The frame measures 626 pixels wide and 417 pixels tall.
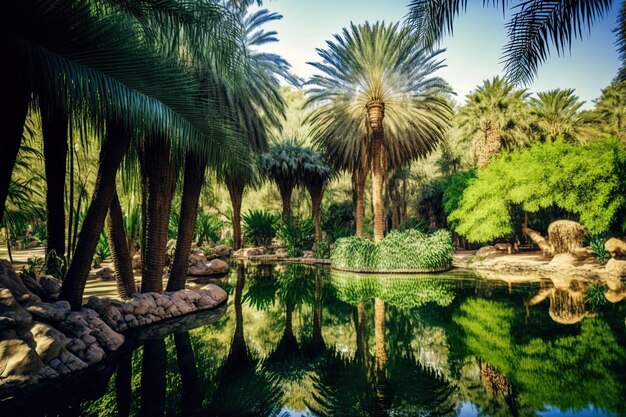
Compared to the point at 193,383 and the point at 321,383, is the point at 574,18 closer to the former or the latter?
the point at 321,383

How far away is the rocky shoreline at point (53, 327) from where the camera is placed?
4465 mm

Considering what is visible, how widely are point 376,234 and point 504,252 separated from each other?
31.2ft

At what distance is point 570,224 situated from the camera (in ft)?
54.8

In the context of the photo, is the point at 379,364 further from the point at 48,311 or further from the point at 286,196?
the point at 286,196

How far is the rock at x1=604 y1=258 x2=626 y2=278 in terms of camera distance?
12.7m

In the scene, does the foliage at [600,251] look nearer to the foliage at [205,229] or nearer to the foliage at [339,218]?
the foliage at [339,218]

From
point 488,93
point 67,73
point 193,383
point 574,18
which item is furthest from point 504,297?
point 488,93

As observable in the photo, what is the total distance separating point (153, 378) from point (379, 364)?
3063 mm

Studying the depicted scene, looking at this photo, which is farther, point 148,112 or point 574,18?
point 574,18

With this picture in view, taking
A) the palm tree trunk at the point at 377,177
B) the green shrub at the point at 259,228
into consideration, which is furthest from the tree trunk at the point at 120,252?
the green shrub at the point at 259,228

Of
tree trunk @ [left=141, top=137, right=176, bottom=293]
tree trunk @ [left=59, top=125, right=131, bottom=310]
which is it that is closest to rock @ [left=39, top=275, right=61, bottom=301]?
tree trunk @ [left=59, top=125, right=131, bottom=310]

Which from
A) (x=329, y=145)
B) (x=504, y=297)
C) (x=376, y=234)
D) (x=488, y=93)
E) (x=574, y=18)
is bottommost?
(x=504, y=297)

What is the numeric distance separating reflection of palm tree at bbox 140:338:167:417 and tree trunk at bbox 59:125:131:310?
1777 millimetres

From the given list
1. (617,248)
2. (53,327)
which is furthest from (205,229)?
(617,248)
